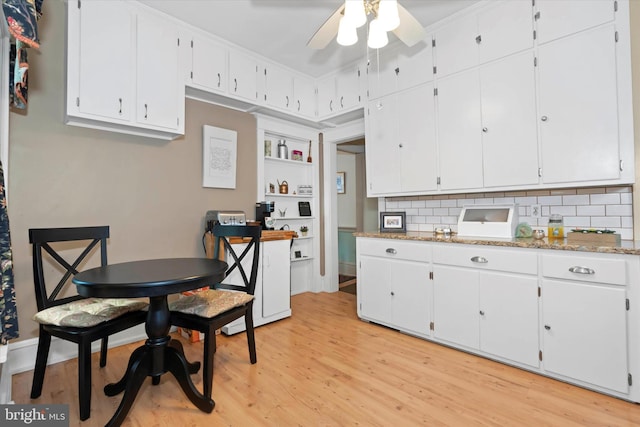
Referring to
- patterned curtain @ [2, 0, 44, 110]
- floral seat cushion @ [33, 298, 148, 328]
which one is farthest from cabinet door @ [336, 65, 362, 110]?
floral seat cushion @ [33, 298, 148, 328]

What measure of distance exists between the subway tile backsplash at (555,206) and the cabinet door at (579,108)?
29 centimetres

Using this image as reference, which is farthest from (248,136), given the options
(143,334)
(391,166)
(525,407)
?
Answer: (525,407)

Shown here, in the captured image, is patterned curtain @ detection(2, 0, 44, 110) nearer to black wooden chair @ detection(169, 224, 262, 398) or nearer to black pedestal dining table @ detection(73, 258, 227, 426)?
black pedestal dining table @ detection(73, 258, 227, 426)

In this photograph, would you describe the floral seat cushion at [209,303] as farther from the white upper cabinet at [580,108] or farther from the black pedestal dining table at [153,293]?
the white upper cabinet at [580,108]

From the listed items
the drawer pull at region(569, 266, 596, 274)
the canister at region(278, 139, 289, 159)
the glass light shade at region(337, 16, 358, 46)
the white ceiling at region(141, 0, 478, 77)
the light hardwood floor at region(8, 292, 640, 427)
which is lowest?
the light hardwood floor at region(8, 292, 640, 427)

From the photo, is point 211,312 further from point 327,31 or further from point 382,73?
point 382,73

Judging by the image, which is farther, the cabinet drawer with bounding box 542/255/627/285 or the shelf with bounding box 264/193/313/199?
the shelf with bounding box 264/193/313/199

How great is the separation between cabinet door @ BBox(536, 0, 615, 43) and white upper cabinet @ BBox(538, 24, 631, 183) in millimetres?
54

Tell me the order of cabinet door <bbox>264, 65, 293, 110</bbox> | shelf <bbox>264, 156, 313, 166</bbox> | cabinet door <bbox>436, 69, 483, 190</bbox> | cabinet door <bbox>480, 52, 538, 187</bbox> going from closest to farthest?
1. cabinet door <bbox>480, 52, 538, 187</bbox>
2. cabinet door <bbox>436, 69, 483, 190</bbox>
3. cabinet door <bbox>264, 65, 293, 110</bbox>
4. shelf <bbox>264, 156, 313, 166</bbox>

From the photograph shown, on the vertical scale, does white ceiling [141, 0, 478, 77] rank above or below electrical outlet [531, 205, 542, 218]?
above

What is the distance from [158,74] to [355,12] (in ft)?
6.21

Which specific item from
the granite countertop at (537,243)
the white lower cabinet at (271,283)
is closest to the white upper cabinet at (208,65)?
the white lower cabinet at (271,283)

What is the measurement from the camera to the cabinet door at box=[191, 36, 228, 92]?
3021 millimetres

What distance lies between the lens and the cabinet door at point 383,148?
10.9ft
